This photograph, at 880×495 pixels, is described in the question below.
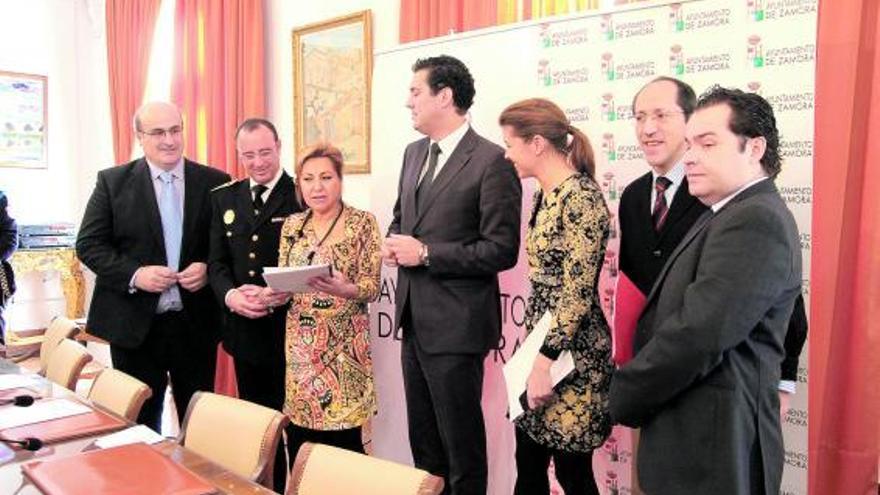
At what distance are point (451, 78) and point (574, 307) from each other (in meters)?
0.96

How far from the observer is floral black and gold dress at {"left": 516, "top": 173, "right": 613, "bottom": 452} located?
73.5 inches

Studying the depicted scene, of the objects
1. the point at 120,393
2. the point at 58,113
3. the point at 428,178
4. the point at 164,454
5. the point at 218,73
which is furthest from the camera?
the point at 58,113

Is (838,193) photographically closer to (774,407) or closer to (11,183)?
(774,407)

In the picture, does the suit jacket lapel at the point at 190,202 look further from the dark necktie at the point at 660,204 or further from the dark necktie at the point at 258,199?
the dark necktie at the point at 660,204

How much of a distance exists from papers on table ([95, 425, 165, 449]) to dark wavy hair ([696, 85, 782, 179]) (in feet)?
5.06

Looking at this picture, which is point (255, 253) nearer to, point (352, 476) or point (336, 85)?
point (352, 476)

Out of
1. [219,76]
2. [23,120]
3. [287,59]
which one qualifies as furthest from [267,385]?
[23,120]

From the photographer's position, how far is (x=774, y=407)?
59.6 inches

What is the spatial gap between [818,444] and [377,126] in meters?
2.20

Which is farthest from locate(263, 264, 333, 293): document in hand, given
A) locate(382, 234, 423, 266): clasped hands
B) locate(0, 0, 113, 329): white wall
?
locate(0, 0, 113, 329): white wall

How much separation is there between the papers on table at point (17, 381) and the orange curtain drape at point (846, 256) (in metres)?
2.49

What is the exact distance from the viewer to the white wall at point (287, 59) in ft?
13.4

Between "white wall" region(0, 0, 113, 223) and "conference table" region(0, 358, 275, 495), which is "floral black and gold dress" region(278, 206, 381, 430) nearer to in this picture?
"conference table" region(0, 358, 275, 495)

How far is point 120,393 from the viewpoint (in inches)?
85.8
